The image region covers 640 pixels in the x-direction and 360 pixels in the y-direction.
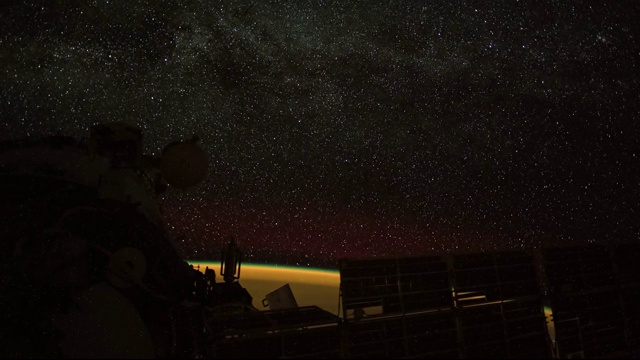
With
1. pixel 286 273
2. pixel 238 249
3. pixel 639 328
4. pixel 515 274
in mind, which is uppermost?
pixel 286 273

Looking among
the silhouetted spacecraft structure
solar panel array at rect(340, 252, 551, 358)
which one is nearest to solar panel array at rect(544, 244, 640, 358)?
the silhouetted spacecraft structure

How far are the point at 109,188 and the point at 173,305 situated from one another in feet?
7.14

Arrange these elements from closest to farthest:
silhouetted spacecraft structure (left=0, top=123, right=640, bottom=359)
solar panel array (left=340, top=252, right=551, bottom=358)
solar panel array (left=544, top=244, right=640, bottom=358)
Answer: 1. silhouetted spacecraft structure (left=0, top=123, right=640, bottom=359)
2. solar panel array (left=340, top=252, right=551, bottom=358)
3. solar panel array (left=544, top=244, right=640, bottom=358)

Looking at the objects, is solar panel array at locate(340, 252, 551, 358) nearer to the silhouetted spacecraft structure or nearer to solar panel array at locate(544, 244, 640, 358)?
the silhouetted spacecraft structure

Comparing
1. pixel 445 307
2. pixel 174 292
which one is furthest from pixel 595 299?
pixel 174 292

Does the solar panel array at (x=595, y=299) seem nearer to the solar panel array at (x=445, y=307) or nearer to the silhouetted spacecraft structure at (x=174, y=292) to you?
the silhouetted spacecraft structure at (x=174, y=292)

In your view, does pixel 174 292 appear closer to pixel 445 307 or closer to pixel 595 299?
pixel 445 307

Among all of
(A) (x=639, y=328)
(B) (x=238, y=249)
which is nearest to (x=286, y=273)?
(B) (x=238, y=249)

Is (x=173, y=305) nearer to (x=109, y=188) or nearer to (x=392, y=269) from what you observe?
(x=109, y=188)

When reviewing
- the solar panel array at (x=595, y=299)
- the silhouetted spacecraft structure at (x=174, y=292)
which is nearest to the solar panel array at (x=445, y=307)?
the silhouetted spacecraft structure at (x=174, y=292)

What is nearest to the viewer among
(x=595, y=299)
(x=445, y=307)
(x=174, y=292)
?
(x=174, y=292)

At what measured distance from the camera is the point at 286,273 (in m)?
54.9

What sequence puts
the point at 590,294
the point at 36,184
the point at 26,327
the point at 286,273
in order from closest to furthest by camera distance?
the point at 26,327 < the point at 36,184 < the point at 590,294 < the point at 286,273

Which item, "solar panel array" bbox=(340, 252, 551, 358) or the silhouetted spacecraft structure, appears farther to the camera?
"solar panel array" bbox=(340, 252, 551, 358)
